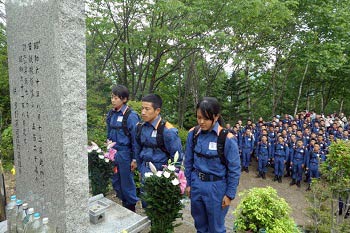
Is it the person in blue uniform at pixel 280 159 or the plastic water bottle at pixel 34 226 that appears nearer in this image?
the plastic water bottle at pixel 34 226

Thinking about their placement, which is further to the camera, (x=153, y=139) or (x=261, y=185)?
(x=261, y=185)

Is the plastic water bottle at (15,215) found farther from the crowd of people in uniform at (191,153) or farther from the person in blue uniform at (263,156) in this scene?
the person in blue uniform at (263,156)

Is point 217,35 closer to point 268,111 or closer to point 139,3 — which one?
point 139,3

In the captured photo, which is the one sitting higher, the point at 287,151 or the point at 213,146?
the point at 213,146

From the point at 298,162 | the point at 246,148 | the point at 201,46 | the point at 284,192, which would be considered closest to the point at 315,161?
the point at 298,162

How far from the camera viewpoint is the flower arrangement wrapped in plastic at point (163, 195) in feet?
9.55

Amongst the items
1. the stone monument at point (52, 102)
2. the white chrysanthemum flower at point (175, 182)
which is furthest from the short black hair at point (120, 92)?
the white chrysanthemum flower at point (175, 182)

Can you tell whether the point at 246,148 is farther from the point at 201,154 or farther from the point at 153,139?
the point at 201,154

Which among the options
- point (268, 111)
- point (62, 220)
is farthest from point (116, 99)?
point (268, 111)

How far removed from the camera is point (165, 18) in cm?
995

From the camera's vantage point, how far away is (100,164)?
13.7ft

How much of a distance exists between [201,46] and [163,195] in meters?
7.27

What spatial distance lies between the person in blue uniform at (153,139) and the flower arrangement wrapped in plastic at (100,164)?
0.54m

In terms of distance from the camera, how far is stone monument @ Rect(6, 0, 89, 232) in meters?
2.15
